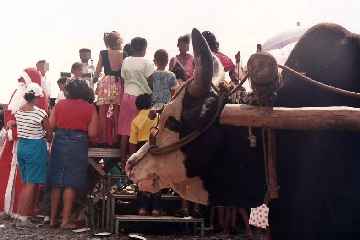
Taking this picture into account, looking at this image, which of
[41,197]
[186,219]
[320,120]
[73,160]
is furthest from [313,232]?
[41,197]

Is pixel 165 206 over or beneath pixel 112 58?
→ beneath

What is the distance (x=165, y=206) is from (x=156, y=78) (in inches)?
72.1

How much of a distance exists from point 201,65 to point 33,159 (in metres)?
6.33

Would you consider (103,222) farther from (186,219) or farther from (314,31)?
(314,31)

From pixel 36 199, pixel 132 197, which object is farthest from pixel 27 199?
pixel 132 197

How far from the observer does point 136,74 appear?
8484mm

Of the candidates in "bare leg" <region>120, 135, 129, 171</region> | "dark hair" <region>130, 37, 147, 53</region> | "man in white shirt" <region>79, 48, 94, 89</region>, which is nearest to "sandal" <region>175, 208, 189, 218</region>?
"bare leg" <region>120, 135, 129, 171</region>

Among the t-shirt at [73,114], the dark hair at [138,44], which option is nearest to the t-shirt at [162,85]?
the dark hair at [138,44]

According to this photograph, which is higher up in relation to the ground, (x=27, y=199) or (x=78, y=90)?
(x=78, y=90)

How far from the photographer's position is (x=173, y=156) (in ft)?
11.5

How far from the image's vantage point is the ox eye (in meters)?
3.49

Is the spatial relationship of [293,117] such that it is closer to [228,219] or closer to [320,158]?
[320,158]

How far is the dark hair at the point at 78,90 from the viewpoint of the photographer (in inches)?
346

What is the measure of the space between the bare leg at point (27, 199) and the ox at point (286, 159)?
6.06 m
